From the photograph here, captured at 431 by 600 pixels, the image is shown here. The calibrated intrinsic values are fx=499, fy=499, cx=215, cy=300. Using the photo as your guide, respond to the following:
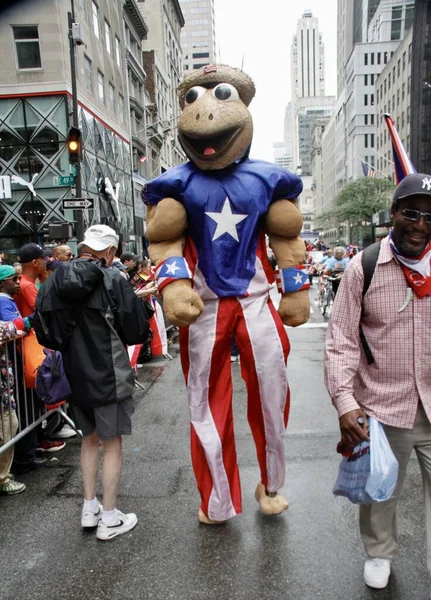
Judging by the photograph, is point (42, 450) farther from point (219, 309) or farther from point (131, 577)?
point (219, 309)

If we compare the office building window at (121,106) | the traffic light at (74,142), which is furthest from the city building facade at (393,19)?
the traffic light at (74,142)

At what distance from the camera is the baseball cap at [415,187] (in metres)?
2.09

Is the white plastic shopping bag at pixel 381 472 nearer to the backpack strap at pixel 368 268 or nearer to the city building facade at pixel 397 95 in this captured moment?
the backpack strap at pixel 368 268

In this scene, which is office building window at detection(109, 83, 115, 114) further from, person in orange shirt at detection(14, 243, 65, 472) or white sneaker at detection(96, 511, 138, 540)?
white sneaker at detection(96, 511, 138, 540)

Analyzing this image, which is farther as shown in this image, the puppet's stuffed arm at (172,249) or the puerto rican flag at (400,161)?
the puppet's stuffed arm at (172,249)

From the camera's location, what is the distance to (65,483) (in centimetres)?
362

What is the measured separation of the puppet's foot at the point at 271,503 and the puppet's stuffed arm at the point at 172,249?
1.19m

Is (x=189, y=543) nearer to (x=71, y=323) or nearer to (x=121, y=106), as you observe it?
(x=71, y=323)

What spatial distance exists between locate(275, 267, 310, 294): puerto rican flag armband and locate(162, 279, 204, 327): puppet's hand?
0.58 m

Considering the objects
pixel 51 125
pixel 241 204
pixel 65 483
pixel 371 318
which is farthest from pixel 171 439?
pixel 51 125

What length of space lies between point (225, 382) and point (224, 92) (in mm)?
1748

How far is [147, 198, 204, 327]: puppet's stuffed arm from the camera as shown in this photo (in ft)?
9.29

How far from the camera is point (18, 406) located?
12.7 ft

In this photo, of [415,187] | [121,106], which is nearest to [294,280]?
[415,187]
